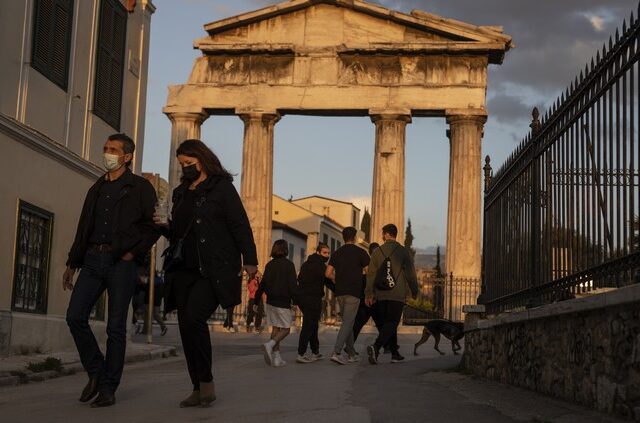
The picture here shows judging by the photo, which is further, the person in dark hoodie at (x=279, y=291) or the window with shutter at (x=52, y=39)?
the window with shutter at (x=52, y=39)

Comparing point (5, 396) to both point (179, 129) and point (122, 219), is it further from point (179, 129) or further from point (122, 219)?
point (179, 129)

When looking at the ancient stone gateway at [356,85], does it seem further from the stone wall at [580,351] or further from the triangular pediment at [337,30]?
the stone wall at [580,351]

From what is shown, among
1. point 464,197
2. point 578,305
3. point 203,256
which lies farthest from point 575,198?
point 464,197

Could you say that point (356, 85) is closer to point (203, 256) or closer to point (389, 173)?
point (389, 173)

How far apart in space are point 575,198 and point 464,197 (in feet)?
88.3

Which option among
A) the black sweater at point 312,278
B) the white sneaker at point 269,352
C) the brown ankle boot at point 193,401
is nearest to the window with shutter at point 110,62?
the black sweater at point 312,278

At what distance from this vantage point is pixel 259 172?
3681cm

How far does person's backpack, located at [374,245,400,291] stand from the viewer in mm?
14555

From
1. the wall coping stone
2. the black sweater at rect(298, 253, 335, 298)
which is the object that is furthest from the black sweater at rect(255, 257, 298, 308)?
the wall coping stone

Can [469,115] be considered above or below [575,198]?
above

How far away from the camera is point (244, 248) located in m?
7.80

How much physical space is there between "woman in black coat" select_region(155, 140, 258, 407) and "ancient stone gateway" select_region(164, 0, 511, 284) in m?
27.6

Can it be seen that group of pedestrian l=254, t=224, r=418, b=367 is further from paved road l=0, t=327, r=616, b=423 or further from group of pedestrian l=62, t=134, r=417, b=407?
group of pedestrian l=62, t=134, r=417, b=407

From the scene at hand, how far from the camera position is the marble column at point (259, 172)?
36.4m
